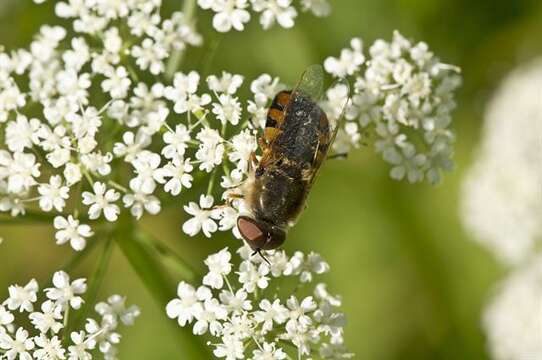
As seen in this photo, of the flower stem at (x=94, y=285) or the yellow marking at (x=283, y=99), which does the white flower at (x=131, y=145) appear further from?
the yellow marking at (x=283, y=99)

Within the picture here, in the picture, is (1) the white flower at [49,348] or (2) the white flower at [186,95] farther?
(2) the white flower at [186,95]

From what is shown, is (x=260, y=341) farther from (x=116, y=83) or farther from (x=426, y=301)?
(x=426, y=301)

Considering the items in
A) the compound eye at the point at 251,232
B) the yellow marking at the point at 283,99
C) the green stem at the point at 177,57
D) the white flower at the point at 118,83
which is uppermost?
the green stem at the point at 177,57

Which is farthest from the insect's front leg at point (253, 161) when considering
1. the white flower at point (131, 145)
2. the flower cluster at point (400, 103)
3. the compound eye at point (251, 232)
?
the flower cluster at point (400, 103)

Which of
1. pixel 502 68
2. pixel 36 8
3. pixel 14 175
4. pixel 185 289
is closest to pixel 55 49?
pixel 36 8

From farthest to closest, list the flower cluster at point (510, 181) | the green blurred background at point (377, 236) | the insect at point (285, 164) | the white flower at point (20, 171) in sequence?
the flower cluster at point (510, 181) < the green blurred background at point (377, 236) < the white flower at point (20, 171) < the insect at point (285, 164)

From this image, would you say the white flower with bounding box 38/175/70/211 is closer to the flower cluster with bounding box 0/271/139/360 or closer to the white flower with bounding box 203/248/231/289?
the flower cluster with bounding box 0/271/139/360

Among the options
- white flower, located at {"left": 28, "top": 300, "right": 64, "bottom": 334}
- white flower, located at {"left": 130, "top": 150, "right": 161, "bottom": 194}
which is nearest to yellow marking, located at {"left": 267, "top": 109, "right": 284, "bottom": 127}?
white flower, located at {"left": 130, "top": 150, "right": 161, "bottom": 194}
